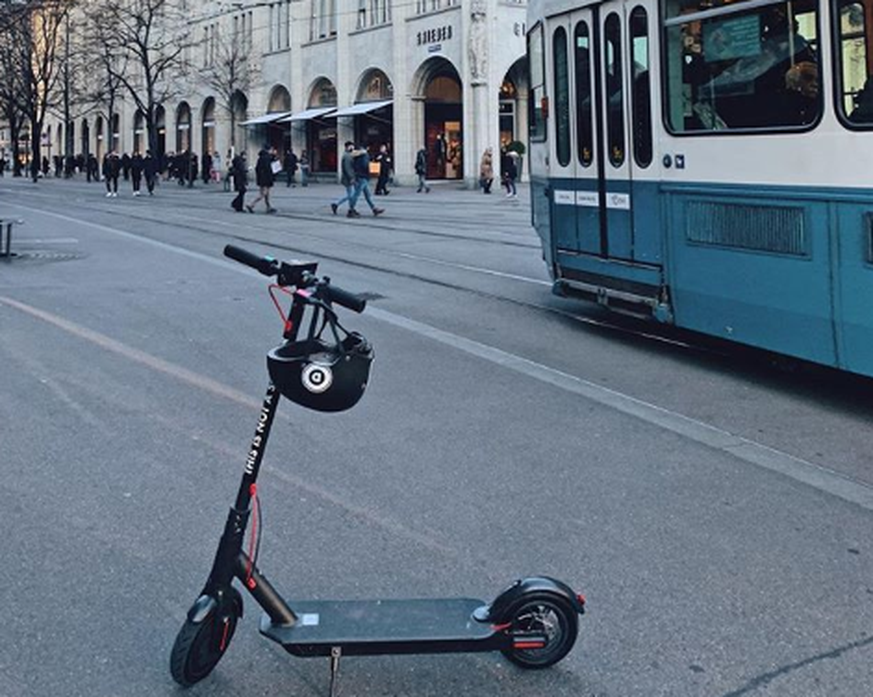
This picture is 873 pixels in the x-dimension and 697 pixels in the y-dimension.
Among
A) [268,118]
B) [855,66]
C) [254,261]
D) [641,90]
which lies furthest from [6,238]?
[268,118]

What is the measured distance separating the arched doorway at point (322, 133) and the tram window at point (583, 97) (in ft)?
151

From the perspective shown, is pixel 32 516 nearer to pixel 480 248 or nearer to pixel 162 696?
pixel 162 696

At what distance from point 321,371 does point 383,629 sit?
0.84m

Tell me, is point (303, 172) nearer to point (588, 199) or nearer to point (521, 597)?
point (588, 199)

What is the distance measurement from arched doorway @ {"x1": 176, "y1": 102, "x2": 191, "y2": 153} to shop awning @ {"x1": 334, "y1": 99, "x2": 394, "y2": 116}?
22906mm

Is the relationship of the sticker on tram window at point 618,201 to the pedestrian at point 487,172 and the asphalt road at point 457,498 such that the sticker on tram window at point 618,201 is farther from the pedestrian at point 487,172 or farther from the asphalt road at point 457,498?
the pedestrian at point 487,172

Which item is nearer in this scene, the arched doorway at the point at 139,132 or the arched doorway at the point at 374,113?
the arched doorway at the point at 374,113

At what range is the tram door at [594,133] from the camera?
887 cm

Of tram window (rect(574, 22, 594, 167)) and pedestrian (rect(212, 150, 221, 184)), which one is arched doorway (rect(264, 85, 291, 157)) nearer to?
pedestrian (rect(212, 150, 221, 184))

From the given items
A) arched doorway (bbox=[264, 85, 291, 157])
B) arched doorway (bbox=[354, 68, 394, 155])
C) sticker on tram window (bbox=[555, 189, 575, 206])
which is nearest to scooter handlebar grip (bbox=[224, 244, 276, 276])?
sticker on tram window (bbox=[555, 189, 575, 206])

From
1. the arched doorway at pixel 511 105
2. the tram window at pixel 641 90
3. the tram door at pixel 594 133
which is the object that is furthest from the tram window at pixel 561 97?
the arched doorway at pixel 511 105

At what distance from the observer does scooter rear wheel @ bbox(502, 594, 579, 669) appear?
348 cm

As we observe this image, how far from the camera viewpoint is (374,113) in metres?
50.2

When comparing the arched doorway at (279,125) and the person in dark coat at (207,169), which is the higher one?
the arched doorway at (279,125)
